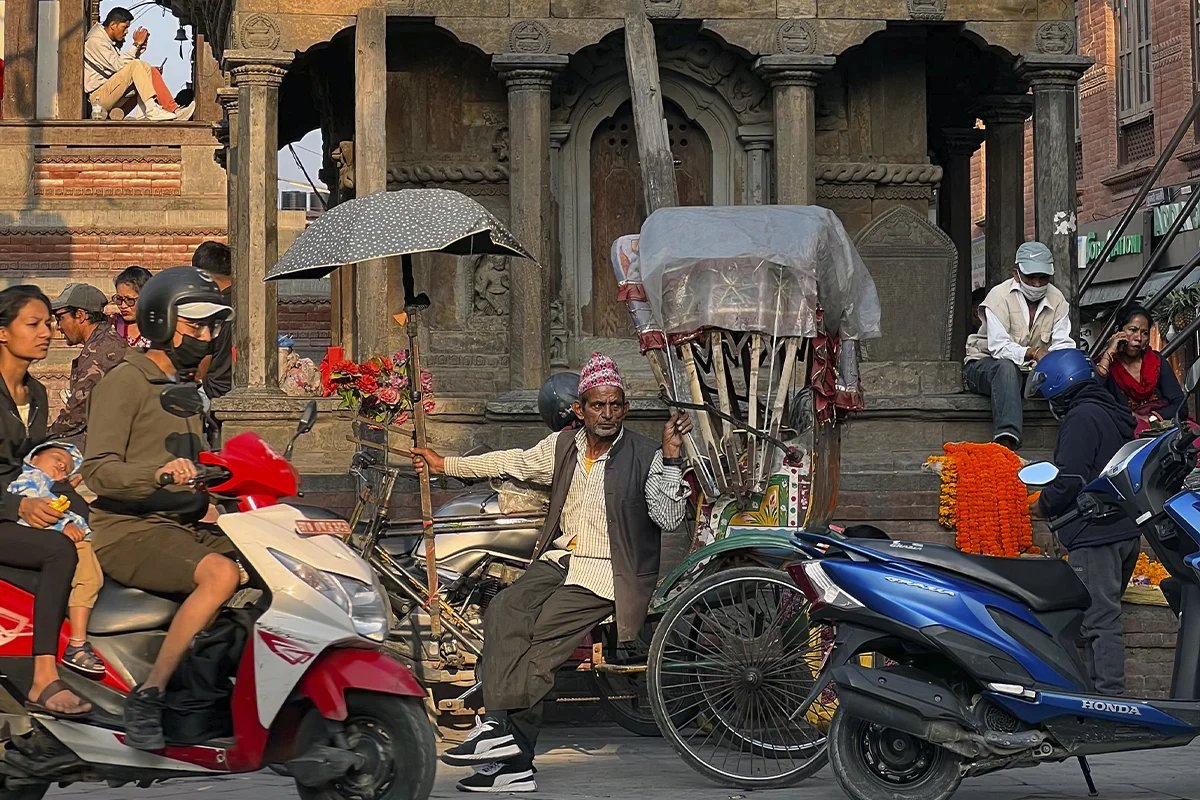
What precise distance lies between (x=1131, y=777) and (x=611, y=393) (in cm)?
262

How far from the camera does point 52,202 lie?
24.3 metres

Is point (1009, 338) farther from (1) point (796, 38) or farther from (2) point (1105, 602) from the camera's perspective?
(2) point (1105, 602)

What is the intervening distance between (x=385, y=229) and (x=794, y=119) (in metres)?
7.01

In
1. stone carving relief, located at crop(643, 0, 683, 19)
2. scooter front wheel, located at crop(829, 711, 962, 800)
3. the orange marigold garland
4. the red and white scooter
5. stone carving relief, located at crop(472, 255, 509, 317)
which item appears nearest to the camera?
the red and white scooter

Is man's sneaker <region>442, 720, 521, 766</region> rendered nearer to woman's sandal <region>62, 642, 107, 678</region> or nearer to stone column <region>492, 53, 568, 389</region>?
woman's sandal <region>62, 642, 107, 678</region>

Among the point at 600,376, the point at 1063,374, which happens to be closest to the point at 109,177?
the point at 600,376

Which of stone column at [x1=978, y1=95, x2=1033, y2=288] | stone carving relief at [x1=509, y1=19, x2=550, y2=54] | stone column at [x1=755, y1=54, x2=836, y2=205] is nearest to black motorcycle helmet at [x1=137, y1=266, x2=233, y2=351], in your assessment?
stone carving relief at [x1=509, y1=19, x2=550, y2=54]

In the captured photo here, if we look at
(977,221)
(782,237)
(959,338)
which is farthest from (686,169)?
(977,221)

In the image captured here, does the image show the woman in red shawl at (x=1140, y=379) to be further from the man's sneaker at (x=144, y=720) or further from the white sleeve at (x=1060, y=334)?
the man's sneaker at (x=144, y=720)

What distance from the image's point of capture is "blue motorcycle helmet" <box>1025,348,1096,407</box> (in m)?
8.61

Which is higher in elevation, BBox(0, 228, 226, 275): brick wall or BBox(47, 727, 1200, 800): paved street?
BBox(0, 228, 226, 275): brick wall

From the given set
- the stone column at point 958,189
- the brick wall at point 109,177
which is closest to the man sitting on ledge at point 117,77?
the brick wall at point 109,177

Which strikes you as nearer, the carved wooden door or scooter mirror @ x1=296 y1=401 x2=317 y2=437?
scooter mirror @ x1=296 y1=401 x2=317 y2=437

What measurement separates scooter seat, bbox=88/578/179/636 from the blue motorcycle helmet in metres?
4.10
